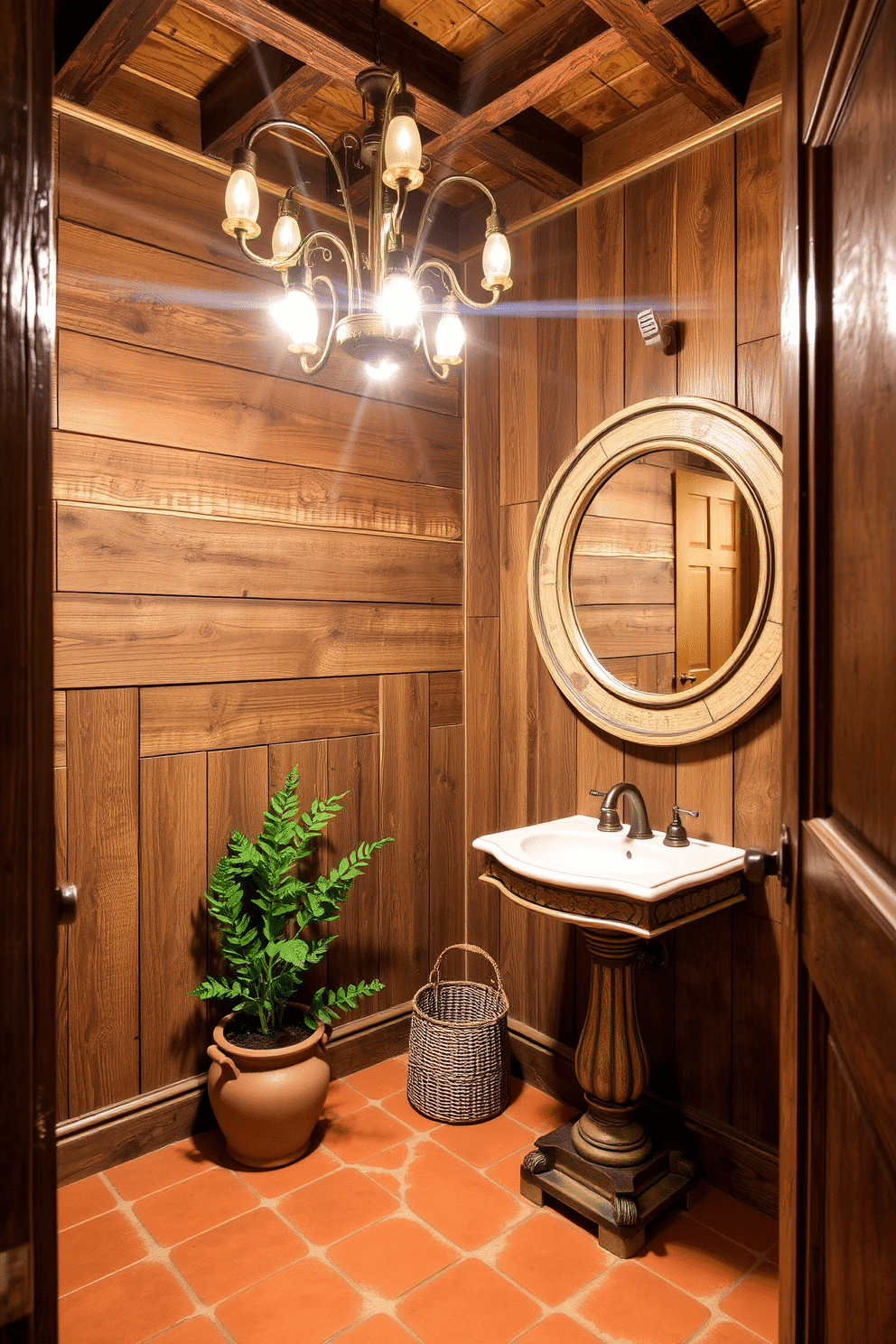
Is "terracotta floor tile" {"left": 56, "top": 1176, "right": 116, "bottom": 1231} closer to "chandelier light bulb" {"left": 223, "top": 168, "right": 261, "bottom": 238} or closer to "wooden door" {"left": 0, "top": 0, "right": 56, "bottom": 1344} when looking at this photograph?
"wooden door" {"left": 0, "top": 0, "right": 56, "bottom": 1344}

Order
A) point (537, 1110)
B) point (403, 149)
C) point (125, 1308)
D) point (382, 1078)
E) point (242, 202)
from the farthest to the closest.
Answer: point (382, 1078), point (537, 1110), point (125, 1308), point (242, 202), point (403, 149)

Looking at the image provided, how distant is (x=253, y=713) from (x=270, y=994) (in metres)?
0.78

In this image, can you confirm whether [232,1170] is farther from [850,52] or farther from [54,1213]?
[850,52]

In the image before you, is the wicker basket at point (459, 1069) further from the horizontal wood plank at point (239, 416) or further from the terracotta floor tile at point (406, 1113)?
the horizontal wood plank at point (239, 416)

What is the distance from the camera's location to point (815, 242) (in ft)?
2.74

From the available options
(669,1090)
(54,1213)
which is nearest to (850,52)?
(54,1213)

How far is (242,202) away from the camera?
162 centimetres

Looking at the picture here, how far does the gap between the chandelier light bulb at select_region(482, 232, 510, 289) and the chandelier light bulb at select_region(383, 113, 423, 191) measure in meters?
0.36

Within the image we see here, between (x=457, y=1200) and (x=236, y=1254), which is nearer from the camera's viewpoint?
(x=236, y=1254)

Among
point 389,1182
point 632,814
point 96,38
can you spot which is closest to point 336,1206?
point 389,1182

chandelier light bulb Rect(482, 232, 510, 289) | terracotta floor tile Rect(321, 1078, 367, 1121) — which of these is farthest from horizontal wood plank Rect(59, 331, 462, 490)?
terracotta floor tile Rect(321, 1078, 367, 1121)

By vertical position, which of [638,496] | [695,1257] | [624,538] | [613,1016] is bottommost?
[695,1257]

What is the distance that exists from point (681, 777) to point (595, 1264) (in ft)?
3.82

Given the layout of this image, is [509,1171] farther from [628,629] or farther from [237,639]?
Answer: [237,639]
